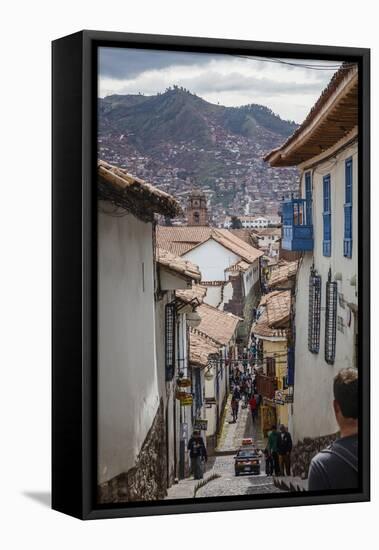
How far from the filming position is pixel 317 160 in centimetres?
1039

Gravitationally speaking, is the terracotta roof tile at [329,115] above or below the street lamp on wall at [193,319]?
above

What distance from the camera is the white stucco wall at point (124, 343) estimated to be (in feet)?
31.7

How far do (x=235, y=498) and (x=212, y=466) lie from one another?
0.82 feet

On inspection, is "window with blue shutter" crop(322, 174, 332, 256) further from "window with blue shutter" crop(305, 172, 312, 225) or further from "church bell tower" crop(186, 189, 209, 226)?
"church bell tower" crop(186, 189, 209, 226)

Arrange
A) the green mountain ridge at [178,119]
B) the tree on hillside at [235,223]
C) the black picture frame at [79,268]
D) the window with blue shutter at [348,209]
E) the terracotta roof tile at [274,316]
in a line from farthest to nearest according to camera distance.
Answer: the window with blue shutter at [348,209], the terracotta roof tile at [274,316], the tree on hillside at [235,223], the green mountain ridge at [178,119], the black picture frame at [79,268]

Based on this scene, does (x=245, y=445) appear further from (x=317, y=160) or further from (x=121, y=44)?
(x=121, y=44)

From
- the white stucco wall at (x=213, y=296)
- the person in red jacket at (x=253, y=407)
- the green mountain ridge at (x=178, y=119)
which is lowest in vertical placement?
the person in red jacket at (x=253, y=407)

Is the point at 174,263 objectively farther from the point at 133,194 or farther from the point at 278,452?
the point at 278,452

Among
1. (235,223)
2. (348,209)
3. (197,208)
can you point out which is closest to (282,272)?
(235,223)

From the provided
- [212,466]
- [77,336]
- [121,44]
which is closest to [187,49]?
[121,44]

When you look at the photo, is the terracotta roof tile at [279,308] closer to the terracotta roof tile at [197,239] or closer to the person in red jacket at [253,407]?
the terracotta roof tile at [197,239]

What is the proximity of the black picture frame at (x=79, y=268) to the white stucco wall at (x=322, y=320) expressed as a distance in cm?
50

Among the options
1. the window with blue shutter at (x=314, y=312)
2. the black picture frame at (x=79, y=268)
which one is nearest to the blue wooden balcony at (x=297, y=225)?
the window with blue shutter at (x=314, y=312)

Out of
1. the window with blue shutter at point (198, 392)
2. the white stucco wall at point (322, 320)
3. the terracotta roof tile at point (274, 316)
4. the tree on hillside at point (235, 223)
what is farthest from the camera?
the white stucco wall at point (322, 320)
